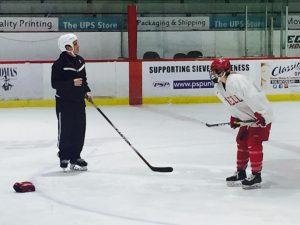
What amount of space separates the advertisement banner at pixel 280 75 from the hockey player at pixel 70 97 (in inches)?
269

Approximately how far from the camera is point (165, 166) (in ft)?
18.6

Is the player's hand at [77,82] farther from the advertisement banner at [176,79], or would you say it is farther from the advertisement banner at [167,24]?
the advertisement banner at [167,24]

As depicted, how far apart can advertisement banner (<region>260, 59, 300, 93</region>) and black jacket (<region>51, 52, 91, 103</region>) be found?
694cm

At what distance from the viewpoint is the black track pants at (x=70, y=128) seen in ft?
17.6

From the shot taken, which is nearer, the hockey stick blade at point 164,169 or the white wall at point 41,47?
the hockey stick blade at point 164,169

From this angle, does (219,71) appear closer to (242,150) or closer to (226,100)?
(226,100)

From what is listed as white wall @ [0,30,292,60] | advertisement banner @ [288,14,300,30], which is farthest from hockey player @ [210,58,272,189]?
advertisement banner @ [288,14,300,30]

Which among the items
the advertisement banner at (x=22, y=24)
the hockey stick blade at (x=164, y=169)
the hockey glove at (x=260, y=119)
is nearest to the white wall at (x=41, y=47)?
the advertisement banner at (x=22, y=24)

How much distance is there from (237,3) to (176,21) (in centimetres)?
263

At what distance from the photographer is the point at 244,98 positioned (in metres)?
4.44

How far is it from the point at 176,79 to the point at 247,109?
22.6ft

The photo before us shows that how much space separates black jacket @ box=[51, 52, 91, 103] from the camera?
17.3ft

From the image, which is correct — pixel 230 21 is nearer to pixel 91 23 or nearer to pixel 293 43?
pixel 293 43

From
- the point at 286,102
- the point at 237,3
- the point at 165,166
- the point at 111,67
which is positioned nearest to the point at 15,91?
A: the point at 111,67
